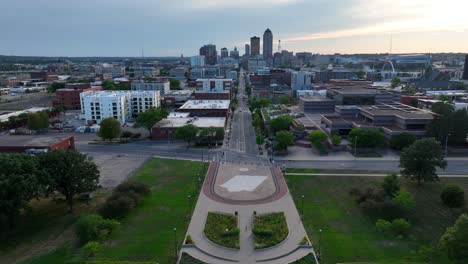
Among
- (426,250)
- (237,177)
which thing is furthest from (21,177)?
(426,250)

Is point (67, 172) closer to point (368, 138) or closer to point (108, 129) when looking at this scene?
point (108, 129)

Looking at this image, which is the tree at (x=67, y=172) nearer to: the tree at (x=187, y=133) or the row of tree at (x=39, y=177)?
the row of tree at (x=39, y=177)

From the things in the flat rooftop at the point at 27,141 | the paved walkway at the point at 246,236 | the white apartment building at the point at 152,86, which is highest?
the white apartment building at the point at 152,86

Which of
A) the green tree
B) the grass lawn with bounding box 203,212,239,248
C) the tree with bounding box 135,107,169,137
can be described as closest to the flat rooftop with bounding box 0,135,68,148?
the tree with bounding box 135,107,169,137

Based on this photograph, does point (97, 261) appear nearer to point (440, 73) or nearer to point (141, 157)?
point (141, 157)

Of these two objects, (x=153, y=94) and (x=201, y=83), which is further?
(x=201, y=83)

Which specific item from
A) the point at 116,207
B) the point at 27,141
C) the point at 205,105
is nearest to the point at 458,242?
the point at 116,207

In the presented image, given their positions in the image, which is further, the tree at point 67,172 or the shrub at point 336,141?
the shrub at point 336,141

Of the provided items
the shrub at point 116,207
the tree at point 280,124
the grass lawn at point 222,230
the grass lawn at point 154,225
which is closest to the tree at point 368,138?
the tree at point 280,124
